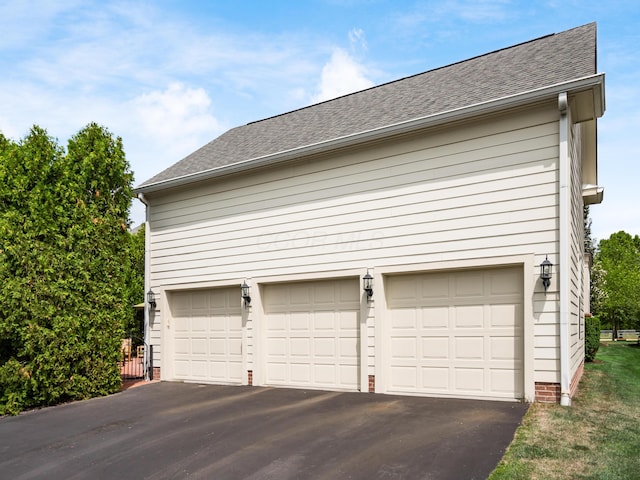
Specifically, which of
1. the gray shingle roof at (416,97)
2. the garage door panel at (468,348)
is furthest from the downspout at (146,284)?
the garage door panel at (468,348)

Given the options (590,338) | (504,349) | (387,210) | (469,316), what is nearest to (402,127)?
(387,210)

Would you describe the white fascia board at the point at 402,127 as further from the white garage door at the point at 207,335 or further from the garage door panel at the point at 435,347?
the garage door panel at the point at 435,347

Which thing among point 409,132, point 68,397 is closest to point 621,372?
point 409,132

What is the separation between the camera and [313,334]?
9.64 m

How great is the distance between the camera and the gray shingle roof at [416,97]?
27.5 ft

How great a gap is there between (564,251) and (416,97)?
4471 mm

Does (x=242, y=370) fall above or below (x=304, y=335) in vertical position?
below

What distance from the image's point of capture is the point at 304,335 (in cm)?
975

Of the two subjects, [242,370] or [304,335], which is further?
[242,370]

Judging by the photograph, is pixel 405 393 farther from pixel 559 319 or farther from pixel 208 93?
pixel 208 93

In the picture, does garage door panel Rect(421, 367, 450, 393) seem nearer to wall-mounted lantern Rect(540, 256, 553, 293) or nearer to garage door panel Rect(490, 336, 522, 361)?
garage door panel Rect(490, 336, 522, 361)

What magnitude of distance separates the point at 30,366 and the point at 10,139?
4419 millimetres

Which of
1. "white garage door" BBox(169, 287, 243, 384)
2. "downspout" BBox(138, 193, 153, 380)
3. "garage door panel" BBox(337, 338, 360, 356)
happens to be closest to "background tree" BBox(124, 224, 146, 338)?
"downspout" BBox(138, 193, 153, 380)

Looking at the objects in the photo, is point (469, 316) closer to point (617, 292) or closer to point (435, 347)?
point (435, 347)
